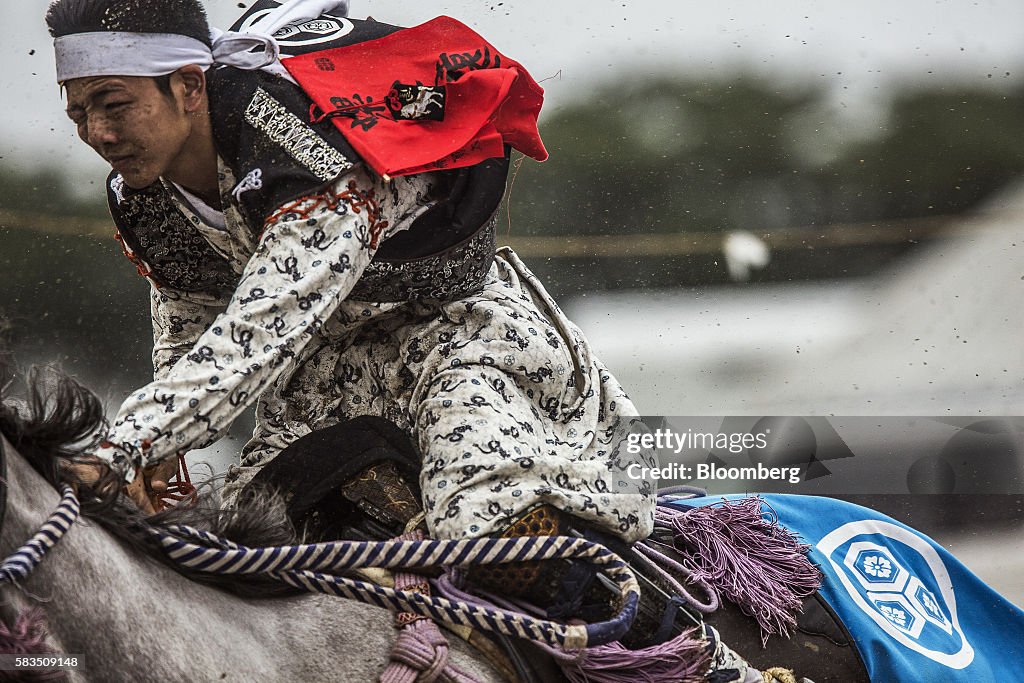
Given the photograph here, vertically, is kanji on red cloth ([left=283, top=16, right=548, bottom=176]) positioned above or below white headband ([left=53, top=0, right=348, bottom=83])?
below

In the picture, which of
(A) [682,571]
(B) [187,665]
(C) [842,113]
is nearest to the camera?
(B) [187,665]

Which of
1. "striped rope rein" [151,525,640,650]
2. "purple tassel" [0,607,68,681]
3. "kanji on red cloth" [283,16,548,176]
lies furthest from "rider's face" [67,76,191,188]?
"purple tassel" [0,607,68,681]

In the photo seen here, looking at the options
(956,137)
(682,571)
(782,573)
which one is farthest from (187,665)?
(956,137)

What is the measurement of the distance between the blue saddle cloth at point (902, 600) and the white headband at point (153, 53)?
95cm

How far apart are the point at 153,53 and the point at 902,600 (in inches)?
56.2

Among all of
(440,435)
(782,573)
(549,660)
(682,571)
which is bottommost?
(782,573)

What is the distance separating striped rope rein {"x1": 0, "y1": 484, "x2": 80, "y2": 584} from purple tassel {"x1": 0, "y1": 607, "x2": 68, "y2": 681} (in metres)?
0.03

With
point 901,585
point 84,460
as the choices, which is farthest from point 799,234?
point 84,460

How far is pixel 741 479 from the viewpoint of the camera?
138 inches

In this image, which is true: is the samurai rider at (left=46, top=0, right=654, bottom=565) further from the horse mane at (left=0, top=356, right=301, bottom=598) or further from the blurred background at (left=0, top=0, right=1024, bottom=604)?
the blurred background at (left=0, top=0, right=1024, bottom=604)

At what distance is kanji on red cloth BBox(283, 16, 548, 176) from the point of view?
4.71 feet

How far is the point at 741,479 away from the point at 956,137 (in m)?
1.57

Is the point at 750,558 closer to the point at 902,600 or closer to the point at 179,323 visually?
the point at 902,600

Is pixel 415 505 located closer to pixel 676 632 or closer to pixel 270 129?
pixel 676 632
